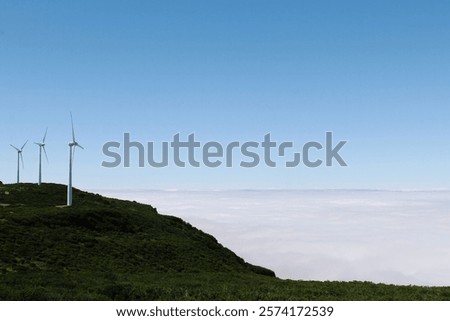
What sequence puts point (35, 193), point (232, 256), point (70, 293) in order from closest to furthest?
1. point (70, 293)
2. point (232, 256)
3. point (35, 193)

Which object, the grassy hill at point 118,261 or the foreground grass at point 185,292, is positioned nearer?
the foreground grass at point 185,292

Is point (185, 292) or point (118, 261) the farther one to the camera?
point (118, 261)

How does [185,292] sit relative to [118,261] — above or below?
below

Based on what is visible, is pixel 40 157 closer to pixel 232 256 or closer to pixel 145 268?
pixel 232 256

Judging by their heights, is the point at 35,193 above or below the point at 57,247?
above

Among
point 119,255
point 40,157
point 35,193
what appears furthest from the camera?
point 40,157

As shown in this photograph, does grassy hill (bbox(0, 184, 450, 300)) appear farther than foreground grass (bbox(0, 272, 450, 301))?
Yes
